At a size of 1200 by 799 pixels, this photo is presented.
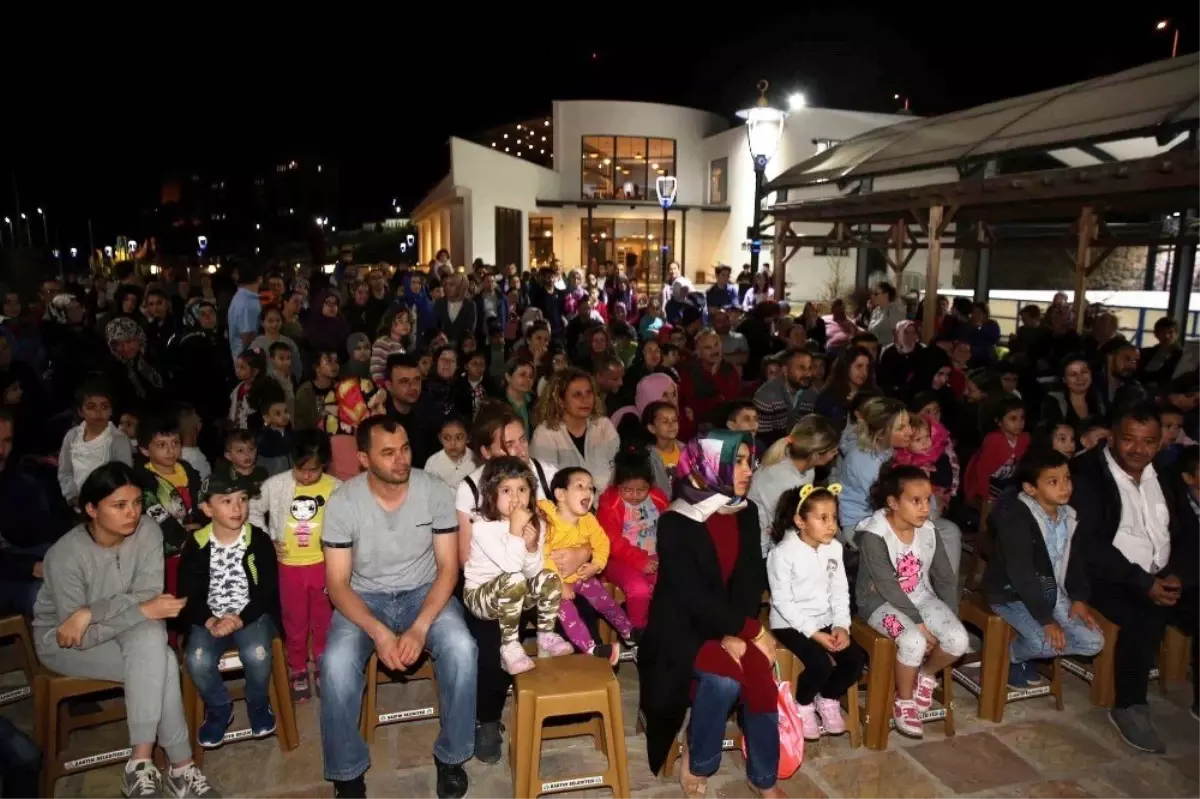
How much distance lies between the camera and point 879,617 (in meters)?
3.78

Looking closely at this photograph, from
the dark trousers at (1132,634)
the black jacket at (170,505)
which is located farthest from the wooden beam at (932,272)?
the black jacket at (170,505)

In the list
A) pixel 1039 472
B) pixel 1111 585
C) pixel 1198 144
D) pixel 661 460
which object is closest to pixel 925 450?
pixel 1039 472

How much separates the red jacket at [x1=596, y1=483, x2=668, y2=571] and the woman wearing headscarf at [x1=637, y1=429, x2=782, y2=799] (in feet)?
2.33

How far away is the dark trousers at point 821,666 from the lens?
3539 millimetres

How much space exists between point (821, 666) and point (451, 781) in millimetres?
1716

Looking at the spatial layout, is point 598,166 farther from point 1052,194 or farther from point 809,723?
point 809,723

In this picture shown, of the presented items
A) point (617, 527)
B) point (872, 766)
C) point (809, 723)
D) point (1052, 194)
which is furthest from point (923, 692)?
point (1052, 194)

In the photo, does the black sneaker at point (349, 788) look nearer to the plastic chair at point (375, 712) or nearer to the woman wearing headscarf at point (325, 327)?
the plastic chair at point (375, 712)

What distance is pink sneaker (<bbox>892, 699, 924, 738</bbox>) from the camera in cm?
371

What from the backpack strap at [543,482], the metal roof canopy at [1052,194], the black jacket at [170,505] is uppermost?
the metal roof canopy at [1052,194]

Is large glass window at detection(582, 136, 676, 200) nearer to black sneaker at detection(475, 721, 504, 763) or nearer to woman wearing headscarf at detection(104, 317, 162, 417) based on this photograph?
woman wearing headscarf at detection(104, 317, 162, 417)

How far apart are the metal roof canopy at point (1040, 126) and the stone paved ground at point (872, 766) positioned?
18.2 ft

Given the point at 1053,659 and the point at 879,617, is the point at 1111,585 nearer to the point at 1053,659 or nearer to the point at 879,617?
the point at 1053,659

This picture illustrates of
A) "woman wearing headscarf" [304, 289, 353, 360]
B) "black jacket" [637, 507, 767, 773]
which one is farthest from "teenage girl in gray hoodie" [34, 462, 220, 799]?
"woman wearing headscarf" [304, 289, 353, 360]
